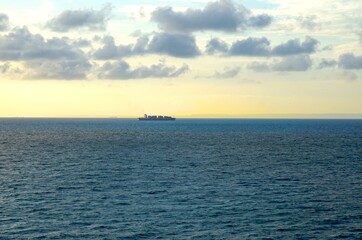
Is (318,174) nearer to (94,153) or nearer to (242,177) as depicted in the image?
(242,177)

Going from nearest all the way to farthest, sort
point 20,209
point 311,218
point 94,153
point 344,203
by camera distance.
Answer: point 311,218
point 20,209
point 344,203
point 94,153

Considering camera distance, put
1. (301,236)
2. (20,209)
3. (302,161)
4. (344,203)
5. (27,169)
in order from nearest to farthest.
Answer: (301,236)
(20,209)
(344,203)
(27,169)
(302,161)

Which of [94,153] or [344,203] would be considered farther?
[94,153]

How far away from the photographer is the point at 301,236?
5128cm

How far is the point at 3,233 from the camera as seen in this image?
170ft

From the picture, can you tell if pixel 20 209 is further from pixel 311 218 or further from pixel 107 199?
pixel 311 218

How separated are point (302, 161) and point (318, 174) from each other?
26022 mm

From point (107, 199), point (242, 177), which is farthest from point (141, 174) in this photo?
point (107, 199)

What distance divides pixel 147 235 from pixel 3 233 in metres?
15.7

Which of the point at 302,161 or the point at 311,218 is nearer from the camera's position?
the point at 311,218

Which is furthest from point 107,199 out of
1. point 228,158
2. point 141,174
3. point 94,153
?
point 94,153

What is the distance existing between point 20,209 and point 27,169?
44.6 m


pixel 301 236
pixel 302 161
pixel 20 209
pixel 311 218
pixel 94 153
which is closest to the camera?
pixel 301 236

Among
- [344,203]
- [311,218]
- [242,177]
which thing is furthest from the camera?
[242,177]
